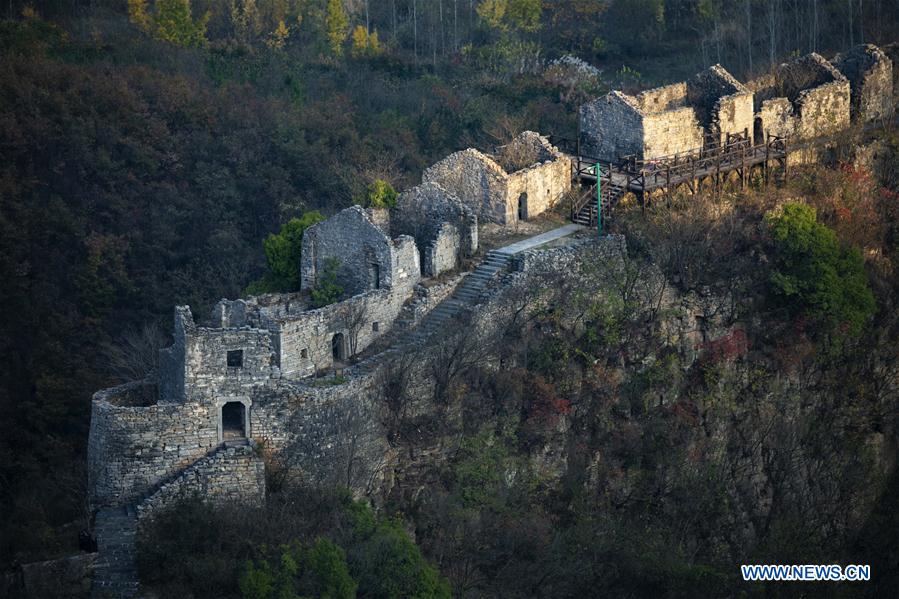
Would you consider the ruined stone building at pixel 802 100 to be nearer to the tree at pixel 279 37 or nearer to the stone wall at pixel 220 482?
the stone wall at pixel 220 482

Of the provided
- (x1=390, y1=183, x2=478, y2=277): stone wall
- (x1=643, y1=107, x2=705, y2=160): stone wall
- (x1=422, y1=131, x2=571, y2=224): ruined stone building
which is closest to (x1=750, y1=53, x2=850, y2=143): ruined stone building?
(x1=643, y1=107, x2=705, y2=160): stone wall

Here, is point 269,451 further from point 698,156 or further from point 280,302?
point 698,156

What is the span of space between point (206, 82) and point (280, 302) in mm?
33611

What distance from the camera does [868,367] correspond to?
59.4 meters

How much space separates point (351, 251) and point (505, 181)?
5.58 meters

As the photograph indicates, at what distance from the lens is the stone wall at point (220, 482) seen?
4703 cm

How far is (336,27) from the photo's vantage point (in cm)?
9181

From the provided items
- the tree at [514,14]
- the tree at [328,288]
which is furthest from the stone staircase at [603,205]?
the tree at [514,14]

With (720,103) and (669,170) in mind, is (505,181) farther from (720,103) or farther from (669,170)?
(720,103)

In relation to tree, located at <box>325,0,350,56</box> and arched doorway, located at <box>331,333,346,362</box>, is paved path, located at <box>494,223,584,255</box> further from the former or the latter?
tree, located at <box>325,0,350,56</box>

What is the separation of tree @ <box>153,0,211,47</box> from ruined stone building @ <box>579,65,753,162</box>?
3252 centimetres

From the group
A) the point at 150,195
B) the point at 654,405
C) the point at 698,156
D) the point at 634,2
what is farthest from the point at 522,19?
the point at 654,405

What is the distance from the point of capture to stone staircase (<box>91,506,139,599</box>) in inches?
1831

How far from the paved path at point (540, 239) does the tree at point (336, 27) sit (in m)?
35.9
